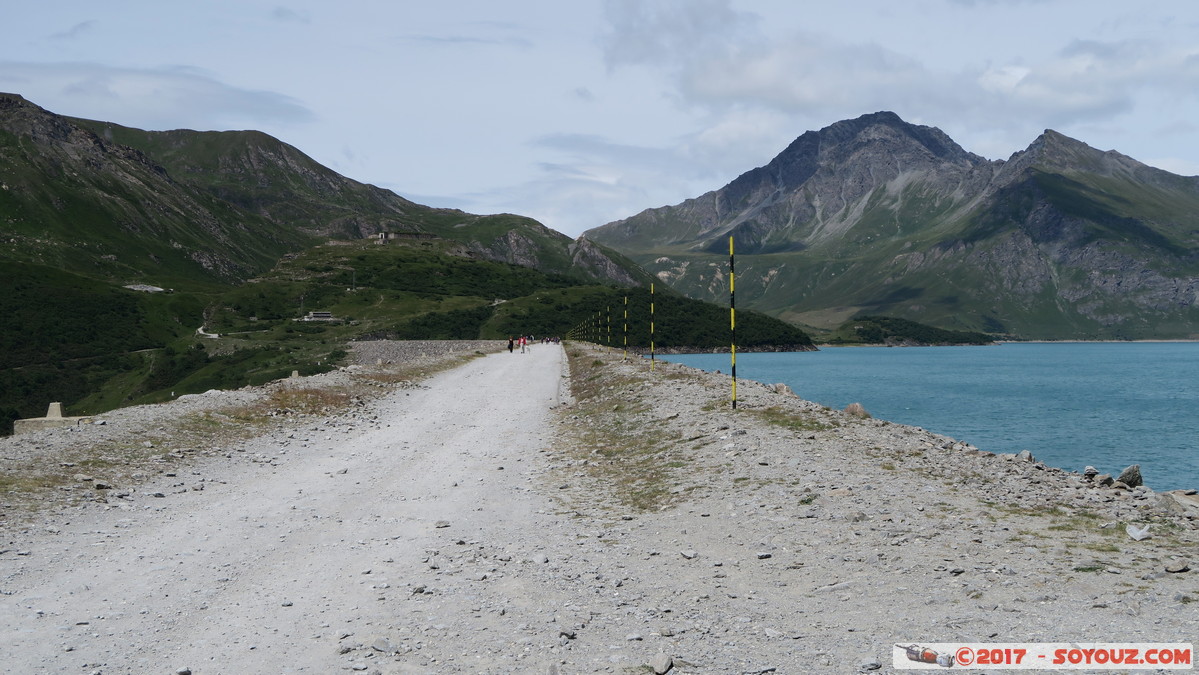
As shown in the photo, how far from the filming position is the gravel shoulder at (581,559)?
26.1 ft

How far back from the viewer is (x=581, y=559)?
37.4 ft

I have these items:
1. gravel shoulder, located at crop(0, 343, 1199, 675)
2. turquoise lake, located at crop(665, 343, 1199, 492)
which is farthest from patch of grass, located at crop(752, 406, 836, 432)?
turquoise lake, located at crop(665, 343, 1199, 492)

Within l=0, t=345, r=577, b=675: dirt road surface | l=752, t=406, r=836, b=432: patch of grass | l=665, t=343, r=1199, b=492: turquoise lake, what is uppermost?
l=752, t=406, r=836, b=432: patch of grass

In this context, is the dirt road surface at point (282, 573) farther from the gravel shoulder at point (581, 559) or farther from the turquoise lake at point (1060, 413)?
the turquoise lake at point (1060, 413)

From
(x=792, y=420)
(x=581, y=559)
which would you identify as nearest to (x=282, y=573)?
(x=581, y=559)

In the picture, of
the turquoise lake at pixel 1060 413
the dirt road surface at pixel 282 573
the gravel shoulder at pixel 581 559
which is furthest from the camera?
the turquoise lake at pixel 1060 413

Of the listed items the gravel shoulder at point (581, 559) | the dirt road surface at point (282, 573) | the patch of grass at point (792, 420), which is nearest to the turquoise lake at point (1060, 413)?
the patch of grass at point (792, 420)

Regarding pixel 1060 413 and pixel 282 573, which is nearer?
pixel 282 573

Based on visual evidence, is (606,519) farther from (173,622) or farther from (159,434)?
(159,434)

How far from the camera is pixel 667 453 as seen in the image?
800 inches

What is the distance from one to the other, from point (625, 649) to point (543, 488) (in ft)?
30.4

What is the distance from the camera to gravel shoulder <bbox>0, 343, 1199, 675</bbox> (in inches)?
313

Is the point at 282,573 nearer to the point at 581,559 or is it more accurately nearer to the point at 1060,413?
the point at 581,559

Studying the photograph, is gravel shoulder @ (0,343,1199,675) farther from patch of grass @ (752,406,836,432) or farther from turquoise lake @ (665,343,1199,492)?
turquoise lake @ (665,343,1199,492)
